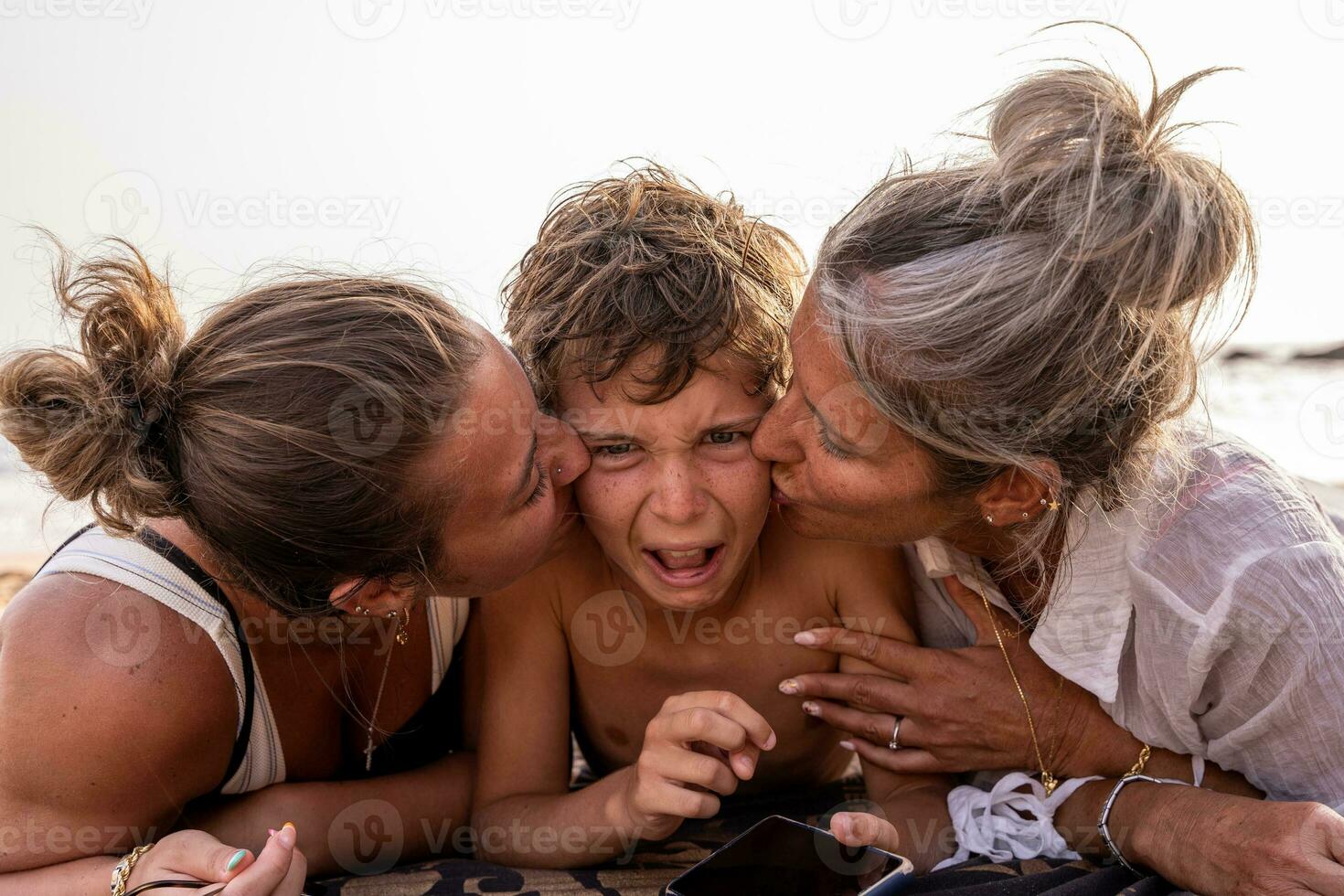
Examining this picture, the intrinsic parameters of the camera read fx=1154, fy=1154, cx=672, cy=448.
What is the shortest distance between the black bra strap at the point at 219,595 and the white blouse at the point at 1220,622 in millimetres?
1487

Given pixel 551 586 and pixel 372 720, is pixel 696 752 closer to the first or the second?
pixel 551 586

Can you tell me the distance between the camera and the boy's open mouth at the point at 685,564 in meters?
2.22

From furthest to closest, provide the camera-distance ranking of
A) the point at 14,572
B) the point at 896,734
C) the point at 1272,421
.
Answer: the point at 1272,421
the point at 14,572
the point at 896,734

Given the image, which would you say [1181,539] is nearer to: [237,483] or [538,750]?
[538,750]

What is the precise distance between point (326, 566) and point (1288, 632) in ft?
5.46

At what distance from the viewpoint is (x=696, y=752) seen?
79.7 inches

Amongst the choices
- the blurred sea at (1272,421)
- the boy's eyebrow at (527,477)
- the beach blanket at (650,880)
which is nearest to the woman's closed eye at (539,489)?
the boy's eyebrow at (527,477)

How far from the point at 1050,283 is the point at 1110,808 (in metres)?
1.02

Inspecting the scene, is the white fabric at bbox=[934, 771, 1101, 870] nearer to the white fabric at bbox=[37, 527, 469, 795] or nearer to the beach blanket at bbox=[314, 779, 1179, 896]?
the beach blanket at bbox=[314, 779, 1179, 896]

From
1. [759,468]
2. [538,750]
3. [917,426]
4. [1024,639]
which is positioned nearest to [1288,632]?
[1024,639]

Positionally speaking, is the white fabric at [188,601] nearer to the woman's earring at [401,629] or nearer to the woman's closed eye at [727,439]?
the woman's earring at [401,629]

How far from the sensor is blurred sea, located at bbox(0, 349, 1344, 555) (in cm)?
629

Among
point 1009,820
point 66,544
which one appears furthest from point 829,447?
point 66,544

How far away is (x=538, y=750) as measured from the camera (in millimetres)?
2365
